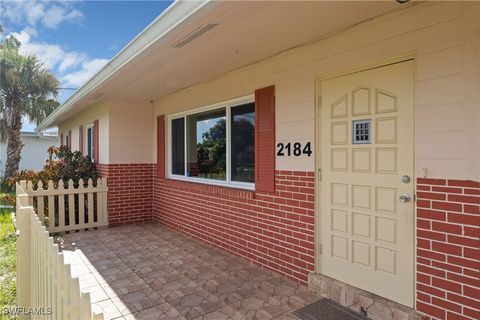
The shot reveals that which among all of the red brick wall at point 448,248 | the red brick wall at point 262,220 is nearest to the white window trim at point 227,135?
the red brick wall at point 262,220

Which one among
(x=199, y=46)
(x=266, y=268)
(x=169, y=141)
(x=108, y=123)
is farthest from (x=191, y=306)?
(x=108, y=123)

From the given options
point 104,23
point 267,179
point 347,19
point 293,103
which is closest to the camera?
point 347,19

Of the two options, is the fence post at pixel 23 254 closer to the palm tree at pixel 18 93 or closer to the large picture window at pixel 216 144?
the large picture window at pixel 216 144

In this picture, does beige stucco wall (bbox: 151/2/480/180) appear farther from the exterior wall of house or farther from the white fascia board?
the white fascia board

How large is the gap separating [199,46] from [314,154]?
1.74 metres

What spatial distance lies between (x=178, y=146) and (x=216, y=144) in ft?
4.46

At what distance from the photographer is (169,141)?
260 inches

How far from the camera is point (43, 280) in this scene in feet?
7.60

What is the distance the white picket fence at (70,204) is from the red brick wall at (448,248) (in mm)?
5840

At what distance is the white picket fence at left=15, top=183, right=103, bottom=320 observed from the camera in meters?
1.48

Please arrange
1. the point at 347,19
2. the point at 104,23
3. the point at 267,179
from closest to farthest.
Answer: the point at 347,19
the point at 267,179
the point at 104,23

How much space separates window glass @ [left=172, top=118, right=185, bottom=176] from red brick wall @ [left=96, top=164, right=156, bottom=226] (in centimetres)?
84

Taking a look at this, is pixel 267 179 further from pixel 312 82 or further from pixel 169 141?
pixel 169 141

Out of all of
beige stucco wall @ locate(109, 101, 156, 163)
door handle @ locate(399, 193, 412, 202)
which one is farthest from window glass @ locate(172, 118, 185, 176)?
door handle @ locate(399, 193, 412, 202)
